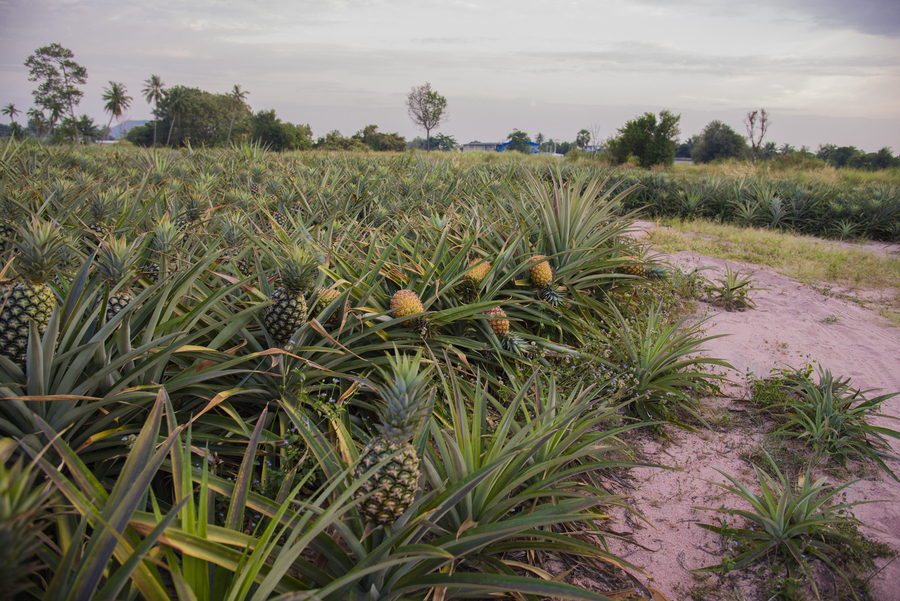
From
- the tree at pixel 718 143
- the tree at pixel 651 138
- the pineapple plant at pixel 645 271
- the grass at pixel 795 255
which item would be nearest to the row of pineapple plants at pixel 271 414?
the pineapple plant at pixel 645 271

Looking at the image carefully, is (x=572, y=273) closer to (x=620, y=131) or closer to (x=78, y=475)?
(x=78, y=475)

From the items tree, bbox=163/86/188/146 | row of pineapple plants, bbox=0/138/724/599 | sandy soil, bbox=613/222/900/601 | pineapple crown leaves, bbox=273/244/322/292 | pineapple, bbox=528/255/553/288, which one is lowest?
sandy soil, bbox=613/222/900/601

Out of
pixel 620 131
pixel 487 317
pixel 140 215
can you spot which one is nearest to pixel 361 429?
pixel 487 317

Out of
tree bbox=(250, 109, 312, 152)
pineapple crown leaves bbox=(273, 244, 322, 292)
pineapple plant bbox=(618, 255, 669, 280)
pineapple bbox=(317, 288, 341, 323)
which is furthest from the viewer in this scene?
tree bbox=(250, 109, 312, 152)

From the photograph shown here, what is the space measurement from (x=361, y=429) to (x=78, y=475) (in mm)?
1074

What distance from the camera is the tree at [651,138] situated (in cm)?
2519

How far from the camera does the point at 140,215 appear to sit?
7.66 feet

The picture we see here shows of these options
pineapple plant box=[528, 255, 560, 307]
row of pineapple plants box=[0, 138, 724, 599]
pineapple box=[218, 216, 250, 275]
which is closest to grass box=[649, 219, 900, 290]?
pineapple plant box=[528, 255, 560, 307]

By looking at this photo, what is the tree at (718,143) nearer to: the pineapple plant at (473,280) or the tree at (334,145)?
the tree at (334,145)

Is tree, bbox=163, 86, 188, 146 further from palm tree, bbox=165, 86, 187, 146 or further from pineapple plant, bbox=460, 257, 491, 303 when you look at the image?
pineapple plant, bbox=460, 257, 491, 303

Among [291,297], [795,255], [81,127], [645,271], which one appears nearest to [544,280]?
[645,271]

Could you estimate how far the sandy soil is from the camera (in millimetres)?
1755

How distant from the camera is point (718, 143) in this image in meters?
47.3

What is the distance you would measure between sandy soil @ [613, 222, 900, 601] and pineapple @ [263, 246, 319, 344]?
164 centimetres
